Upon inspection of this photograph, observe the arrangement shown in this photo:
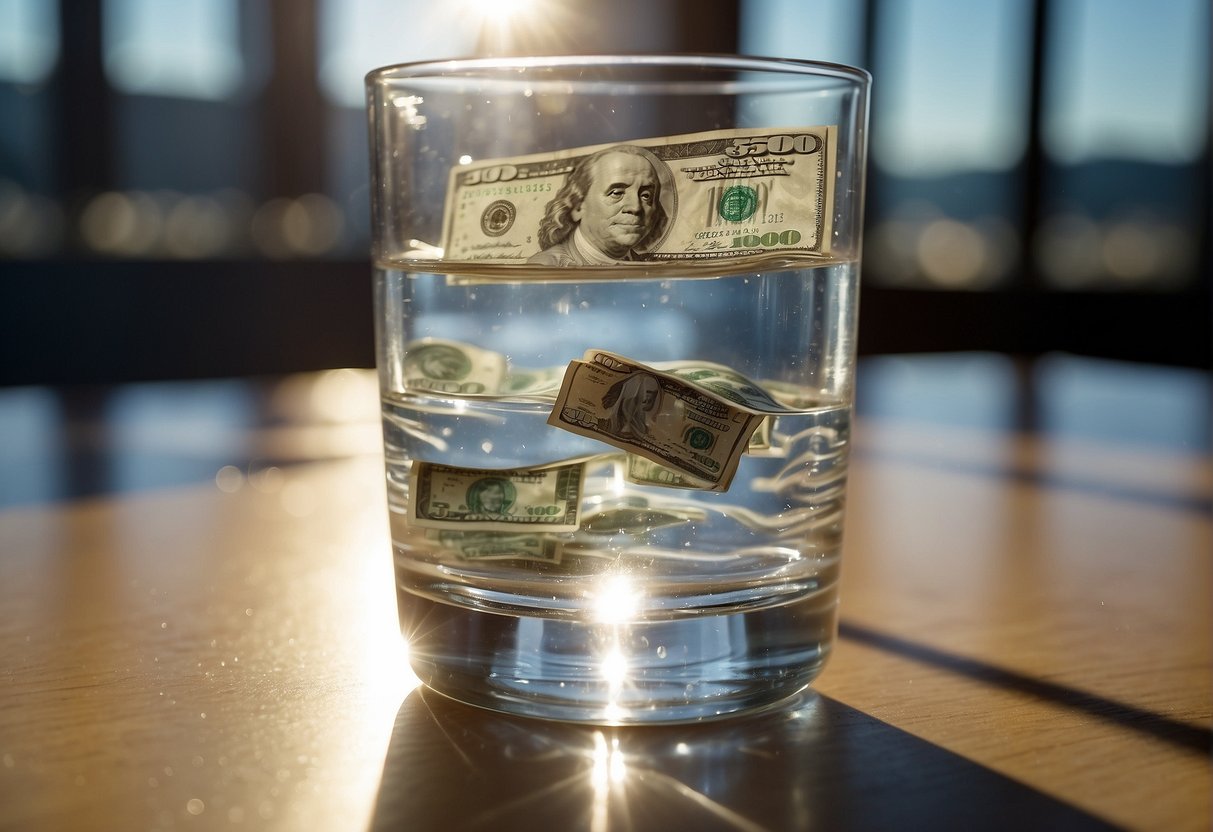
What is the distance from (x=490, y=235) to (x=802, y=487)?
124 millimetres

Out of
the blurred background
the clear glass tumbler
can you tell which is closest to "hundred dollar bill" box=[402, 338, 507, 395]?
the clear glass tumbler

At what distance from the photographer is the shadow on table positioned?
298mm

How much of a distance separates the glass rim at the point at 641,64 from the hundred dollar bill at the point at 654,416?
0.09 m

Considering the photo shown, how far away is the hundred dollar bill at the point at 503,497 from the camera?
37 cm

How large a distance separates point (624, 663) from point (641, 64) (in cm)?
18

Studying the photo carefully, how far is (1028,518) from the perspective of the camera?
0.74 meters

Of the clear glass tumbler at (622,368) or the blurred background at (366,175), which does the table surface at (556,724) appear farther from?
the blurred background at (366,175)

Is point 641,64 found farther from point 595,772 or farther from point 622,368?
point 595,772

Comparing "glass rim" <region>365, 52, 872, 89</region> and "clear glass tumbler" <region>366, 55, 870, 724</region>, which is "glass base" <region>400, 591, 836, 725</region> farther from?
"glass rim" <region>365, 52, 872, 89</region>

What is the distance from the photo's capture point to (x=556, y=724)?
36 centimetres

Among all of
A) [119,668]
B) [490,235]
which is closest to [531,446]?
[490,235]

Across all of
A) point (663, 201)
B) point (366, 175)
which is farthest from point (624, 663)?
point (366, 175)

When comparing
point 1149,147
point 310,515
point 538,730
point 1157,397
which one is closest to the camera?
point 538,730

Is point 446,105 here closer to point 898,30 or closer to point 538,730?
point 538,730
